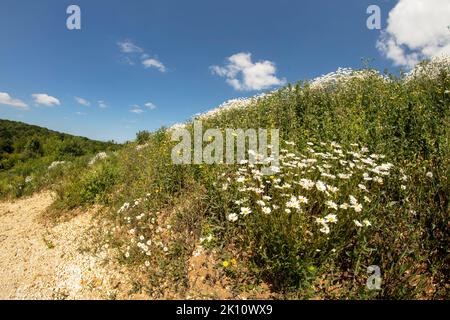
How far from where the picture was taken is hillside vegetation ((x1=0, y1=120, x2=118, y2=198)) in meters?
8.66

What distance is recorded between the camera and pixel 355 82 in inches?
270

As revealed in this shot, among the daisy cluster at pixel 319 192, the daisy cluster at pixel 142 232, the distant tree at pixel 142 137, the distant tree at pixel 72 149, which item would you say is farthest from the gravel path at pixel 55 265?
the distant tree at pixel 72 149

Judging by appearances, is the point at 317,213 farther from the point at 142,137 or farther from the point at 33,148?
the point at 33,148

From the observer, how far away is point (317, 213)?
135 inches

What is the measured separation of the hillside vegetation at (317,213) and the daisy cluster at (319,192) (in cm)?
2

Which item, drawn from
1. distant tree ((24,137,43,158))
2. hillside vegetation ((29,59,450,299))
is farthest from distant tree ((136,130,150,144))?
distant tree ((24,137,43,158))

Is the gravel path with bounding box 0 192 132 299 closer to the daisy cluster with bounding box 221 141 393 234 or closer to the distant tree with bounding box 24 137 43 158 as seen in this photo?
the daisy cluster with bounding box 221 141 393 234

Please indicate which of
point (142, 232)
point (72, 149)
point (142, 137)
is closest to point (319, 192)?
point (142, 232)

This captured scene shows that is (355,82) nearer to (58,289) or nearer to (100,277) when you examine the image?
(100,277)

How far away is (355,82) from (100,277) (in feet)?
22.0

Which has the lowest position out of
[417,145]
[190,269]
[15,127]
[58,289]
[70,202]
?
[58,289]

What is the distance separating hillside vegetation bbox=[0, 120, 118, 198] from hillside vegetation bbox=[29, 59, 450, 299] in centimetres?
374
